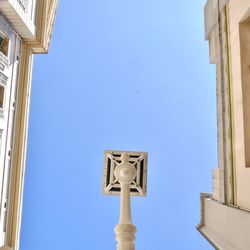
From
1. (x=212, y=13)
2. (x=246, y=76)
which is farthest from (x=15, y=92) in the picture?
(x=246, y=76)

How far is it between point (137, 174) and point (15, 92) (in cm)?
958

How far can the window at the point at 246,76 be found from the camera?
23.7ft

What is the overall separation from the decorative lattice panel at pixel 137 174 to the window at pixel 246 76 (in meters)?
2.59

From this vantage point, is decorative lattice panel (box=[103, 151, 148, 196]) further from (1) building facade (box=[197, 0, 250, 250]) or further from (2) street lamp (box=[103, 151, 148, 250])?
(1) building facade (box=[197, 0, 250, 250])

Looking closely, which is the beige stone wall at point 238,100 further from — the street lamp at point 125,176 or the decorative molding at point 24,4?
the decorative molding at point 24,4

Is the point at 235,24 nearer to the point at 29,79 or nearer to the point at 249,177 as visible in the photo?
the point at 249,177

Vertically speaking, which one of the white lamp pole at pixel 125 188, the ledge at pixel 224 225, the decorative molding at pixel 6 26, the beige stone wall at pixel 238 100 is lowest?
the ledge at pixel 224 225

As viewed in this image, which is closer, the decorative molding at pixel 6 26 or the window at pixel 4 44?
the decorative molding at pixel 6 26

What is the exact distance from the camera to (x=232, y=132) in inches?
314

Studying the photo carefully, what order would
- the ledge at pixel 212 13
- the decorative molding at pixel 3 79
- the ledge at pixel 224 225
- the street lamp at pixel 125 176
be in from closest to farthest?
1. the street lamp at pixel 125 176
2. the ledge at pixel 224 225
3. the ledge at pixel 212 13
4. the decorative molding at pixel 3 79

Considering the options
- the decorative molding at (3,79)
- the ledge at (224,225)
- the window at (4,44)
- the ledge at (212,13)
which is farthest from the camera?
the window at (4,44)

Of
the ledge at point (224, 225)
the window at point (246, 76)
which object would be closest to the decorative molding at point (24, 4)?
the window at point (246, 76)

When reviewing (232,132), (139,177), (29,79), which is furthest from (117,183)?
(29,79)

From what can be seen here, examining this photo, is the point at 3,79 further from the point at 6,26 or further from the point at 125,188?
the point at 125,188
